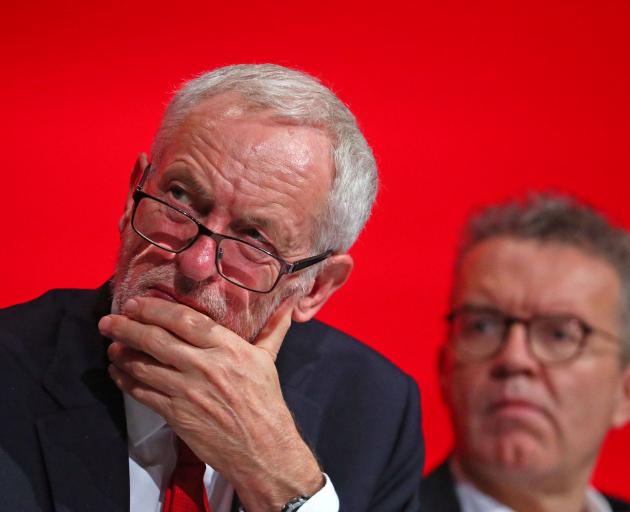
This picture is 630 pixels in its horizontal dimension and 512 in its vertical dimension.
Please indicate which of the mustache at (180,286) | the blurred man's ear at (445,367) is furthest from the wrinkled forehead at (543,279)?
the mustache at (180,286)

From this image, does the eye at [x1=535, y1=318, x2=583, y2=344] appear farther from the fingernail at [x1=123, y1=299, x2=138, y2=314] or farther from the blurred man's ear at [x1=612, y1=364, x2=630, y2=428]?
the fingernail at [x1=123, y1=299, x2=138, y2=314]

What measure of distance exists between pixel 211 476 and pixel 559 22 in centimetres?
167

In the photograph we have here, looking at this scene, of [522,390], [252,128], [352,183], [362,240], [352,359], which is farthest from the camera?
[362,240]

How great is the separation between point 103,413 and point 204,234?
1.37 feet

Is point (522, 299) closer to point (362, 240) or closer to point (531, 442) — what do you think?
point (531, 442)

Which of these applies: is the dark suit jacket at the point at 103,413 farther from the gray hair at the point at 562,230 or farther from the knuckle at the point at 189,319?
the gray hair at the point at 562,230

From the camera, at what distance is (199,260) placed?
160cm

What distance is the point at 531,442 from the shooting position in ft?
5.22

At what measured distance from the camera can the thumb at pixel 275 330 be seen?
1.75 m

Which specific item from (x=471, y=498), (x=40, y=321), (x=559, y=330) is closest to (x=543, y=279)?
(x=559, y=330)

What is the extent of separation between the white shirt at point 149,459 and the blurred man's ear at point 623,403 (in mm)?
605

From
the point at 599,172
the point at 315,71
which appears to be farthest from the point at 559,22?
the point at 315,71

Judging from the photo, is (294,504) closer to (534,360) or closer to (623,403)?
(534,360)

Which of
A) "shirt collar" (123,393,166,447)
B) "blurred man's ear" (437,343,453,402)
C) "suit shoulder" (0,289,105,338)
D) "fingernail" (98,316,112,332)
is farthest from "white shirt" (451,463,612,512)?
"suit shoulder" (0,289,105,338)
